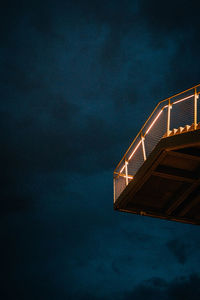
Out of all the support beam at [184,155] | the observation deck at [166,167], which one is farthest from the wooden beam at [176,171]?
the support beam at [184,155]

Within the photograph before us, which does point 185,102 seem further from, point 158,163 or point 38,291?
point 38,291

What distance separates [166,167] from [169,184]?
1.26 m

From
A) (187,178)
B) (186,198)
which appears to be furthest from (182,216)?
(187,178)

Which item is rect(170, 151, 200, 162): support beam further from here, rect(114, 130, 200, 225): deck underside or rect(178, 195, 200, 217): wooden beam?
rect(178, 195, 200, 217): wooden beam

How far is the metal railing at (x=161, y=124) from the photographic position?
11055mm

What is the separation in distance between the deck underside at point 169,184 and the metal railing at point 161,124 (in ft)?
1.74

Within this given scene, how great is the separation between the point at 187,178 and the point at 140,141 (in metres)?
2.20

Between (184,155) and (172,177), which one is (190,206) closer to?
(172,177)

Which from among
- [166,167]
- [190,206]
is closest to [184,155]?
[166,167]

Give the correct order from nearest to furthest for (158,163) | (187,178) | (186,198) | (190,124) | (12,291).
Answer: (190,124) < (158,163) < (187,178) < (186,198) < (12,291)

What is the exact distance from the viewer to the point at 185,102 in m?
11.4

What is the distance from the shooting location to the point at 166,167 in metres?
12.3

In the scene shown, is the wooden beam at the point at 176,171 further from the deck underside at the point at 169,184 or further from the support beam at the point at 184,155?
the support beam at the point at 184,155

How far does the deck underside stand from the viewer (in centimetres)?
1113
